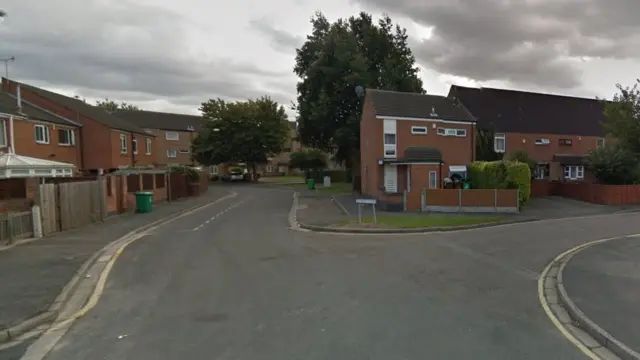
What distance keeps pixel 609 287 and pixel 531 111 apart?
36.7 m

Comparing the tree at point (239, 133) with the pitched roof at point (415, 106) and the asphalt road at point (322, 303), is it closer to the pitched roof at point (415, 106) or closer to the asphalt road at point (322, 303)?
the pitched roof at point (415, 106)

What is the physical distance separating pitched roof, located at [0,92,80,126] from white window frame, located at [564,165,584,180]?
41130mm

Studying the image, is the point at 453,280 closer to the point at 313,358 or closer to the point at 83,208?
the point at 313,358

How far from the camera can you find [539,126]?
38.5 metres

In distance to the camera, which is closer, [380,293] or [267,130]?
[380,293]

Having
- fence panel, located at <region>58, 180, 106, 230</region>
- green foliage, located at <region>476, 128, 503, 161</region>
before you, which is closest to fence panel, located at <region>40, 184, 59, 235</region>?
fence panel, located at <region>58, 180, 106, 230</region>

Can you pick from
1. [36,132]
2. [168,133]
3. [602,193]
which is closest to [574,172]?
[602,193]

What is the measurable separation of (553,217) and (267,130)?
137 feet

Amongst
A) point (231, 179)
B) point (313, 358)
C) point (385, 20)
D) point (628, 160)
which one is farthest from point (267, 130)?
point (313, 358)

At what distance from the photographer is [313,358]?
452 centimetres

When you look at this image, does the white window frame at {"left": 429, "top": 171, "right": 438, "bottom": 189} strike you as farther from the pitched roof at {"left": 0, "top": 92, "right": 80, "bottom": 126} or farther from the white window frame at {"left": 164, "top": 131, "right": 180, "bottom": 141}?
the white window frame at {"left": 164, "top": 131, "right": 180, "bottom": 141}

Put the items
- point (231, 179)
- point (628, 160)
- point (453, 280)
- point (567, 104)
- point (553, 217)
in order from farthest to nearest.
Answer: point (231, 179) < point (567, 104) < point (628, 160) < point (553, 217) < point (453, 280)

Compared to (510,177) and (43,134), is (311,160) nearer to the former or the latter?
(43,134)

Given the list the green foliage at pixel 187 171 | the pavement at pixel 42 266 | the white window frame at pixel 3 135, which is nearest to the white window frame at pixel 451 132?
the green foliage at pixel 187 171
